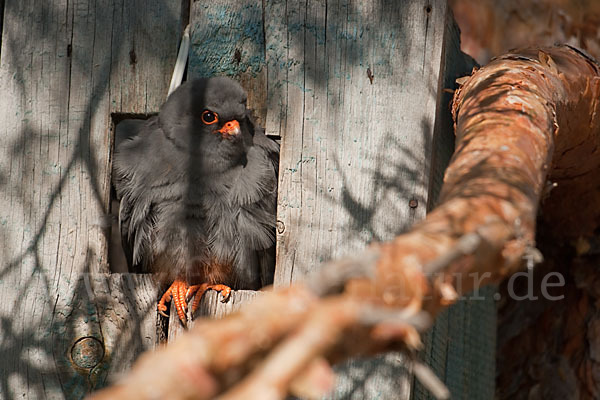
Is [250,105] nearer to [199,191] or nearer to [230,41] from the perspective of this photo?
[230,41]

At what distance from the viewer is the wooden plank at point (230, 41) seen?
11.4ft

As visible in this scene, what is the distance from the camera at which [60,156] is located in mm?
3379

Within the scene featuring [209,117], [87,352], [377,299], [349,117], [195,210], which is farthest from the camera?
[209,117]

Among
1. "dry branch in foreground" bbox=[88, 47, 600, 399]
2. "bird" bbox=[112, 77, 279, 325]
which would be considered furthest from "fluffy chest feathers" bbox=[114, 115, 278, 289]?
"dry branch in foreground" bbox=[88, 47, 600, 399]

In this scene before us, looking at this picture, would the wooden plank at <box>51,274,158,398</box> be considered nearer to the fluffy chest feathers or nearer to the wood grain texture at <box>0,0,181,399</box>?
the wood grain texture at <box>0,0,181,399</box>

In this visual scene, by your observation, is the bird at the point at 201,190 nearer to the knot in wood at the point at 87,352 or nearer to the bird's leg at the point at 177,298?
the bird's leg at the point at 177,298

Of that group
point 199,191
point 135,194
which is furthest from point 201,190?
point 135,194

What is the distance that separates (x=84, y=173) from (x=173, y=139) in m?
0.44

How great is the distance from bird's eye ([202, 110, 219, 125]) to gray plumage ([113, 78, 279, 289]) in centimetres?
3

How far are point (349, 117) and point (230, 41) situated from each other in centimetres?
65

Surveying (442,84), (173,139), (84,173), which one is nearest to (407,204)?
(442,84)

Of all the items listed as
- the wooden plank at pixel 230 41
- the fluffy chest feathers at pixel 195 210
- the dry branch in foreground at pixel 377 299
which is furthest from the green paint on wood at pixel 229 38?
the dry branch in foreground at pixel 377 299

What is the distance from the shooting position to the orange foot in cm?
324

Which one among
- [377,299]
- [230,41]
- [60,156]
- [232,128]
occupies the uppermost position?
[230,41]
